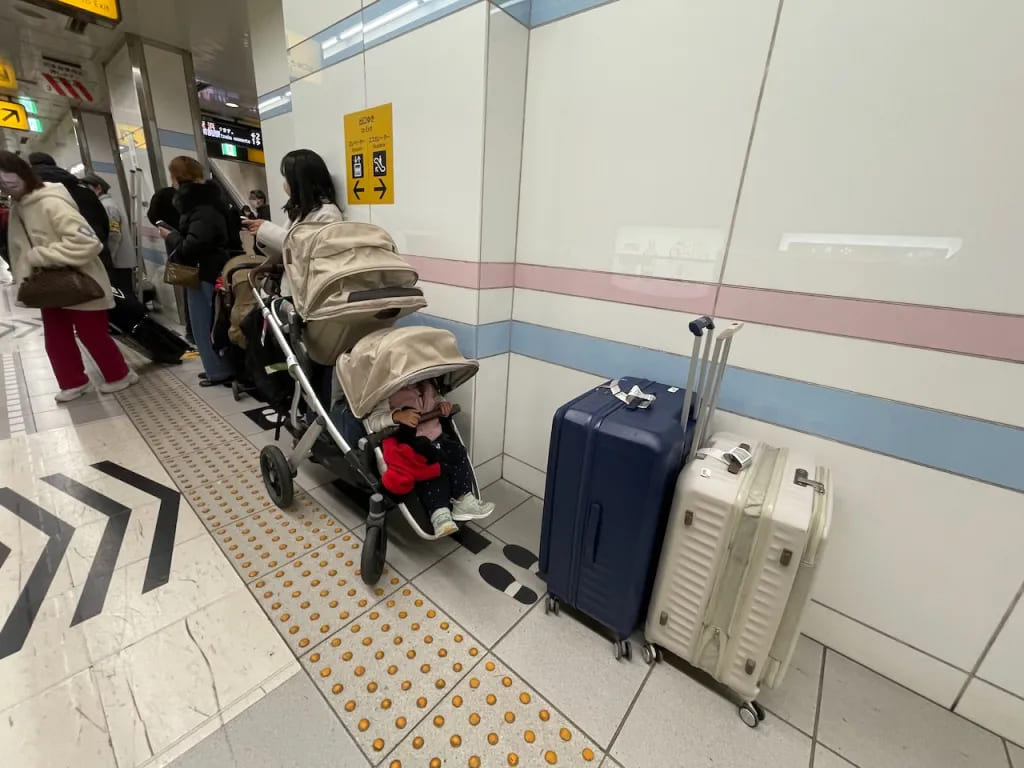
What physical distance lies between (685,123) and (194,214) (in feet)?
11.5

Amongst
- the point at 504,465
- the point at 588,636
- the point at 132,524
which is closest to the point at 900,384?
the point at 588,636

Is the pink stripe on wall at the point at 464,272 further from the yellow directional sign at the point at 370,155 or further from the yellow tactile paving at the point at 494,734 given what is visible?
the yellow tactile paving at the point at 494,734

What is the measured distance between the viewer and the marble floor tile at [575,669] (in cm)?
127

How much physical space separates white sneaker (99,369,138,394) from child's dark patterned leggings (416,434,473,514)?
3.40m

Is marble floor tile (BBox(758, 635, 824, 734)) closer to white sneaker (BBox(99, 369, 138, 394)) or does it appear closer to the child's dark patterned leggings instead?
the child's dark patterned leggings

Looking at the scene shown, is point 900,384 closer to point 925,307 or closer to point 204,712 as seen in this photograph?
point 925,307

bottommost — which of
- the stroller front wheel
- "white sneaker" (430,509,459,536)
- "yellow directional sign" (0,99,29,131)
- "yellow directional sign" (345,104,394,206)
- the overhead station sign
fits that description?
the stroller front wheel

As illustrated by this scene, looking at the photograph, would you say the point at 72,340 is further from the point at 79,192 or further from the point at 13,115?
the point at 13,115

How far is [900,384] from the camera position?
125 cm

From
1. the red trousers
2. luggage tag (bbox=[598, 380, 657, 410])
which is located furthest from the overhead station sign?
luggage tag (bbox=[598, 380, 657, 410])

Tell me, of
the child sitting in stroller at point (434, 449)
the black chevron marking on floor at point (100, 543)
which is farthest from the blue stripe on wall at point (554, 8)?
the black chevron marking on floor at point (100, 543)

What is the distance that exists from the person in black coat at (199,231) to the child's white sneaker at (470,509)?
2969 millimetres

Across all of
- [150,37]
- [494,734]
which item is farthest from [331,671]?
[150,37]

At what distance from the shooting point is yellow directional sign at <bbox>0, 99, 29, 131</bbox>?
702 cm
